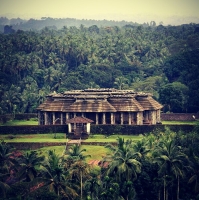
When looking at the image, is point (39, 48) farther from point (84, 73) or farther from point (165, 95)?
point (165, 95)

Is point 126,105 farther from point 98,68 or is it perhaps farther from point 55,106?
point 98,68

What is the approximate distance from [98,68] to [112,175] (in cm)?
7939

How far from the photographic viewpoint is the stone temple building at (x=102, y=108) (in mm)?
91125

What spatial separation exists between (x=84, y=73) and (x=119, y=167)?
7710cm

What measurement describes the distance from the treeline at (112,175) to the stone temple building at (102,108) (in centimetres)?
2375

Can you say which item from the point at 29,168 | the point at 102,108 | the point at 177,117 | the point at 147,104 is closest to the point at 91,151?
the point at 29,168

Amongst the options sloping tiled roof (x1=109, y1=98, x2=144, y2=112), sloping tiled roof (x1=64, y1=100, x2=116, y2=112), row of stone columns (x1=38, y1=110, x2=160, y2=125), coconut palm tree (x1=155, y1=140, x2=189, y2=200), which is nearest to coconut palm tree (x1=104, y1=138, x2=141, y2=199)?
coconut palm tree (x1=155, y1=140, x2=189, y2=200)

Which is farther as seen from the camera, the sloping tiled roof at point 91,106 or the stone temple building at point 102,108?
the stone temple building at point 102,108

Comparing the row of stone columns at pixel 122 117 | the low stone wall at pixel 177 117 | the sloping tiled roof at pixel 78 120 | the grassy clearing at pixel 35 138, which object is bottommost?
the low stone wall at pixel 177 117

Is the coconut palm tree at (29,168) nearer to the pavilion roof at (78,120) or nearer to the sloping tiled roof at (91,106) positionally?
the pavilion roof at (78,120)

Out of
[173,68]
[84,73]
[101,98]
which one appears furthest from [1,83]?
[101,98]

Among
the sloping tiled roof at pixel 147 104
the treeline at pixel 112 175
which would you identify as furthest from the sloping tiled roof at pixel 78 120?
the treeline at pixel 112 175

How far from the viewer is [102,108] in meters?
90.9

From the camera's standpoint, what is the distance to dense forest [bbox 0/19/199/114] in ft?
389
